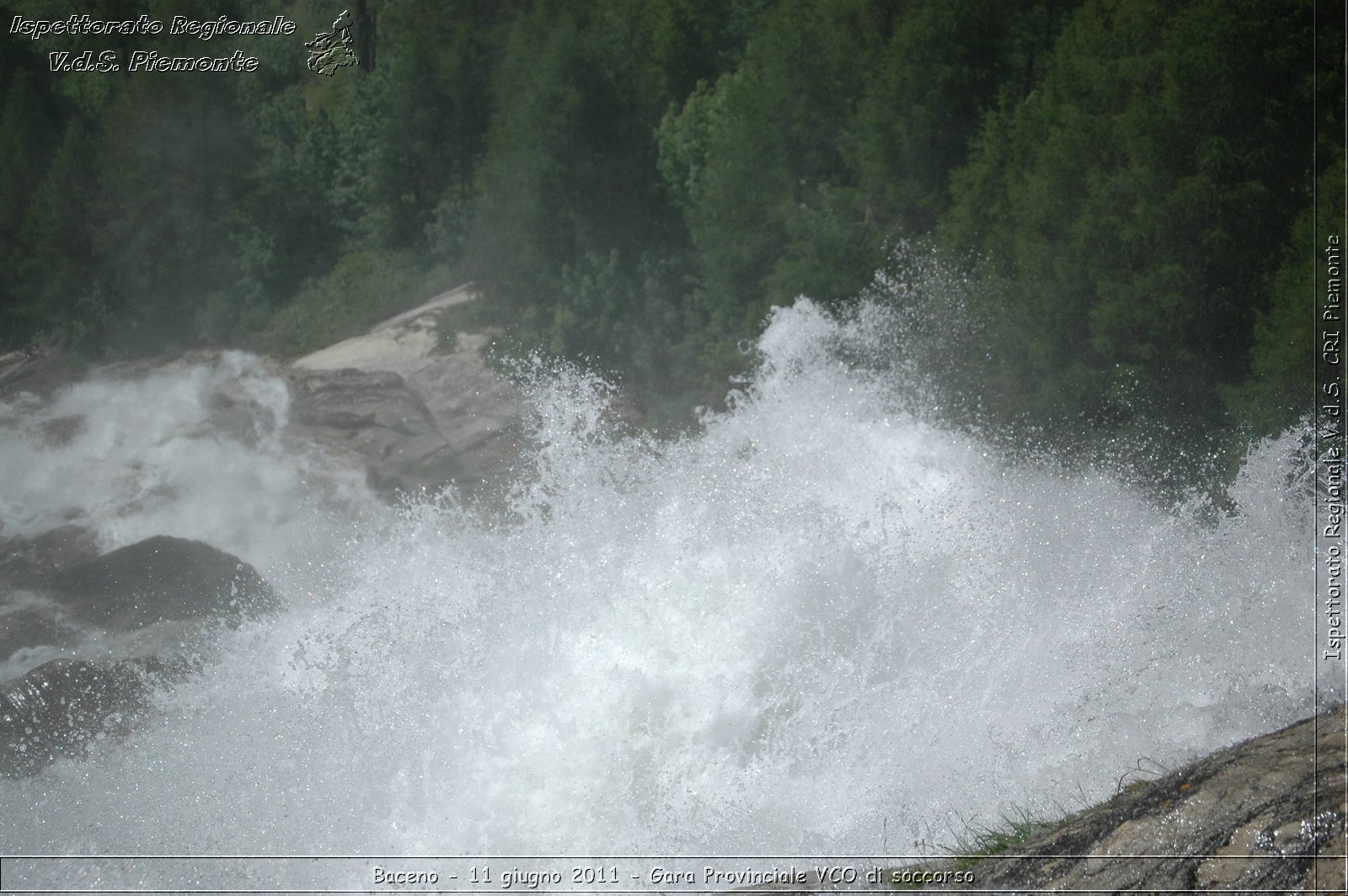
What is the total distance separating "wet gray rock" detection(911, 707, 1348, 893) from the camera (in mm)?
2271

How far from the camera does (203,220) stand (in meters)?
10.6

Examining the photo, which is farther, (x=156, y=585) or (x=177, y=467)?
(x=177, y=467)

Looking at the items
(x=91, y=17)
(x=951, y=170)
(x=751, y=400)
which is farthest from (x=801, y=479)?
(x=91, y=17)

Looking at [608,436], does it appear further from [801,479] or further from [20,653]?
[20,653]

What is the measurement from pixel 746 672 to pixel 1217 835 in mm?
2506

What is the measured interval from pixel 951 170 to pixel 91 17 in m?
8.19

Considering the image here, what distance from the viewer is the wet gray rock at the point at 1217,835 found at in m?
2.27

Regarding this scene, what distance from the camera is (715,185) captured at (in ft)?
33.1

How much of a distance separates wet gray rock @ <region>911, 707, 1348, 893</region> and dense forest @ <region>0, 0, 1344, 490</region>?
4317mm

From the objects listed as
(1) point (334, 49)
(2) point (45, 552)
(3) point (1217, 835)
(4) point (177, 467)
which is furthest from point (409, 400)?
(3) point (1217, 835)

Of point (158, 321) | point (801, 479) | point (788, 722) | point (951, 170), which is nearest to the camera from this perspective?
point (788, 722)

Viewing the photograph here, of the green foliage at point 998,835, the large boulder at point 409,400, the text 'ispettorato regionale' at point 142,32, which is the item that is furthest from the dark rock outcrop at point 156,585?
the green foliage at point 998,835

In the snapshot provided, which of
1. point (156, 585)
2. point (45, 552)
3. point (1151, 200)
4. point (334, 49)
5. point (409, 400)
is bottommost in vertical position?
point (156, 585)

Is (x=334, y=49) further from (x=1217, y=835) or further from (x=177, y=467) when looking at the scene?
(x=1217, y=835)
